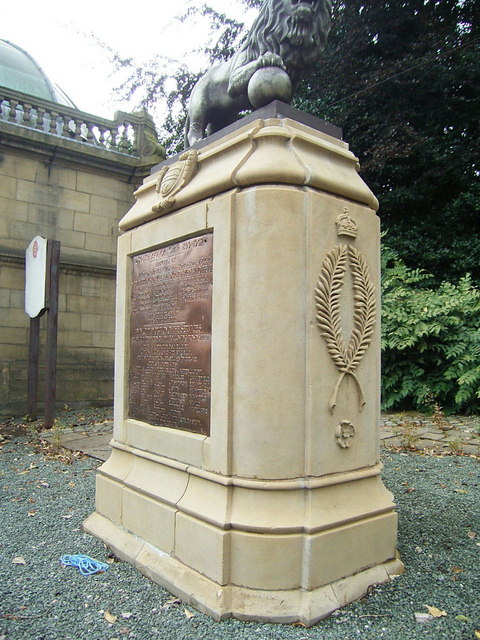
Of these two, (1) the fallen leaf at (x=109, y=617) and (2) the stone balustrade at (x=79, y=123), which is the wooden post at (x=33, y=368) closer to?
(2) the stone balustrade at (x=79, y=123)

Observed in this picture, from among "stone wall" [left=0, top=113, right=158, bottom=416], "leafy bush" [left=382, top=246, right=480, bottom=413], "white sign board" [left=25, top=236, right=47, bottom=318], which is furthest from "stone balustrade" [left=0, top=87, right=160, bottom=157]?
"leafy bush" [left=382, top=246, right=480, bottom=413]

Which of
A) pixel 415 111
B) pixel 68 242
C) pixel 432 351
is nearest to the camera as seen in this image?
pixel 432 351

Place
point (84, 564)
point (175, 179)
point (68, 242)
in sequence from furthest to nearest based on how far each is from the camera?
point (68, 242)
point (175, 179)
point (84, 564)

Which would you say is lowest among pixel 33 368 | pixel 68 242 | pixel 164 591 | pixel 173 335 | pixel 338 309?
pixel 164 591

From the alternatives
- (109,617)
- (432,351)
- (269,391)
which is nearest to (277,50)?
(269,391)

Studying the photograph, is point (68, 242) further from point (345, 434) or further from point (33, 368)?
point (345, 434)

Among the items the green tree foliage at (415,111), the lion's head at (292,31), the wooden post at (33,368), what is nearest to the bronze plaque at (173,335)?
the lion's head at (292,31)

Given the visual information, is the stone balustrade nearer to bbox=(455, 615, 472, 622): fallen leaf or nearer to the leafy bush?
the leafy bush

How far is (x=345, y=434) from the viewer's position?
3.02 metres

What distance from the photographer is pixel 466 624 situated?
2.50m

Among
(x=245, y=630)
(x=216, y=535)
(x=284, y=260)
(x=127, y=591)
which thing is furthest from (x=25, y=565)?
(x=284, y=260)

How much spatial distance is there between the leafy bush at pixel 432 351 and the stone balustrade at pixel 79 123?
6886mm

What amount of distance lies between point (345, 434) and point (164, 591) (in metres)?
1.41

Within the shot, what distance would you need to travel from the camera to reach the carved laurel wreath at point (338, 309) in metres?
2.95
